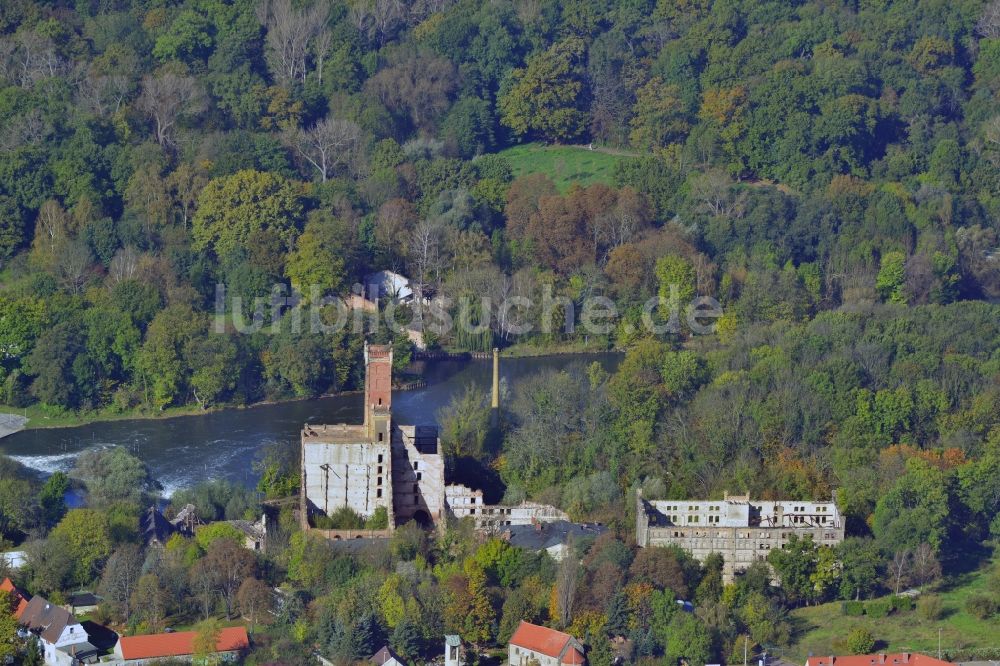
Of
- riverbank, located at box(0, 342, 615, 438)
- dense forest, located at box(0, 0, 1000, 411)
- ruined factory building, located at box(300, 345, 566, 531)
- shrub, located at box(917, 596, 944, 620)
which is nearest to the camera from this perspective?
shrub, located at box(917, 596, 944, 620)

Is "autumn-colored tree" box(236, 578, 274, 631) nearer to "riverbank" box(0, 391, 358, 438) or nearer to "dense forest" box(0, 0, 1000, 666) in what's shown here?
"dense forest" box(0, 0, 1000, 666)

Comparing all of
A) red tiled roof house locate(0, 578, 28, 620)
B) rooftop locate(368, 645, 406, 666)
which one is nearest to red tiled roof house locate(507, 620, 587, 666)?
rooftop locate(368, 645, 406, 666)

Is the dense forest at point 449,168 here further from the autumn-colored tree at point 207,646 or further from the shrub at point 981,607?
the shrub at point 981,607

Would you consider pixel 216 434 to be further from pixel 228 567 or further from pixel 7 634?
pixel 7 634

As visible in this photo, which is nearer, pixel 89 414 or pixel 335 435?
pixel 335 435

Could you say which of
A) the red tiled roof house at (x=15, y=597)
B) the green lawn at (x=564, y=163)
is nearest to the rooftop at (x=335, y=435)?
the red tiled roof house at (x=15, y=597)

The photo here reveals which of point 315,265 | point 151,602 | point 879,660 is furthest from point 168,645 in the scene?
point 315,265
